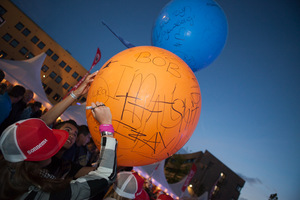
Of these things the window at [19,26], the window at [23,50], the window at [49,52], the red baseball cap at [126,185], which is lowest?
the red baseball cap at [126,185]

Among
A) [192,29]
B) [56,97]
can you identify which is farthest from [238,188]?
[56,97]

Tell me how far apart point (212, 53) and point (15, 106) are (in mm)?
4696

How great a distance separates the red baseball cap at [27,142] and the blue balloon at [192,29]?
1806 mm

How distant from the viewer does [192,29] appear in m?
2.09

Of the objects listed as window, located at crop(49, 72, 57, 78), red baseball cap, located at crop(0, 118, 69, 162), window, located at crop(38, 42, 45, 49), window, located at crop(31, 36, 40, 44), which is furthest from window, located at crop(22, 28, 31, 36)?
red baseball cap, located at crop(0, 118, 69, 162)

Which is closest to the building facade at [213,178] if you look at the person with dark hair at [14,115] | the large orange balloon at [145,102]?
the person with dark hair at [14,115]

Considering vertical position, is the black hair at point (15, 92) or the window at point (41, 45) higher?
the window at point (41, 45)

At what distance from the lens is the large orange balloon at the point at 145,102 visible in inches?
48.4

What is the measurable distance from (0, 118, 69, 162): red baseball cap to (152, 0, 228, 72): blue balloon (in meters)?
1.81

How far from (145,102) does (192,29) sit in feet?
4.76

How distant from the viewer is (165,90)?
4.13 ft

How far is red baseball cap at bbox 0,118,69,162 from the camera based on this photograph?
0.99 meters

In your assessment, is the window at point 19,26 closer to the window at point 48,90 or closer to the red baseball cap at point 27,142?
the window at point 48,90

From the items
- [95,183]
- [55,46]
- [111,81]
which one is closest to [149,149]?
[95,183]
